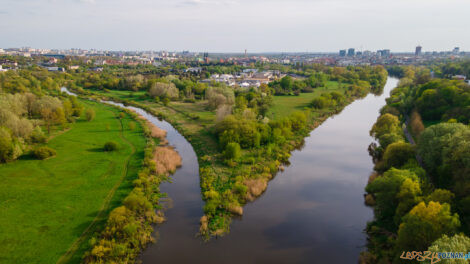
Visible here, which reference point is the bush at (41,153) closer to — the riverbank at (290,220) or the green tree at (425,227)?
the riverbank at (290,220)

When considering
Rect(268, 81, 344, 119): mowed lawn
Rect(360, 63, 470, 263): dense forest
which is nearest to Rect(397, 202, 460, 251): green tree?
Rect(360, 63, 470, 263): dense forest

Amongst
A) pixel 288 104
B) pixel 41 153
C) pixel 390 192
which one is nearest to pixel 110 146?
pixel 41 153

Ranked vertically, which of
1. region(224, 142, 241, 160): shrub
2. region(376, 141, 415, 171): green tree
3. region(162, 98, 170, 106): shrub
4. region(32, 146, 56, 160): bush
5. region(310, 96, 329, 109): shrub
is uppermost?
region(310, 96, 329, 109): shrub

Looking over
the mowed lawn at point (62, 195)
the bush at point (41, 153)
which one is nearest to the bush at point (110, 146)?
the mowed lawn at point (62, 195)

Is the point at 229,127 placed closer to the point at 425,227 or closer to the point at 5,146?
the point at 5,146

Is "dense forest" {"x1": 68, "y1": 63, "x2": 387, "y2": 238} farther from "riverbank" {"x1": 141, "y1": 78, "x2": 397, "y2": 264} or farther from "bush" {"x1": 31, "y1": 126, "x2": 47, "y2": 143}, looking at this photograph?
"bush" {"x1": 31, "y1": 126, "x2": 47, "y2": 143}

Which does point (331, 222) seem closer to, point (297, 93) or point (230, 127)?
point (230, 127)
